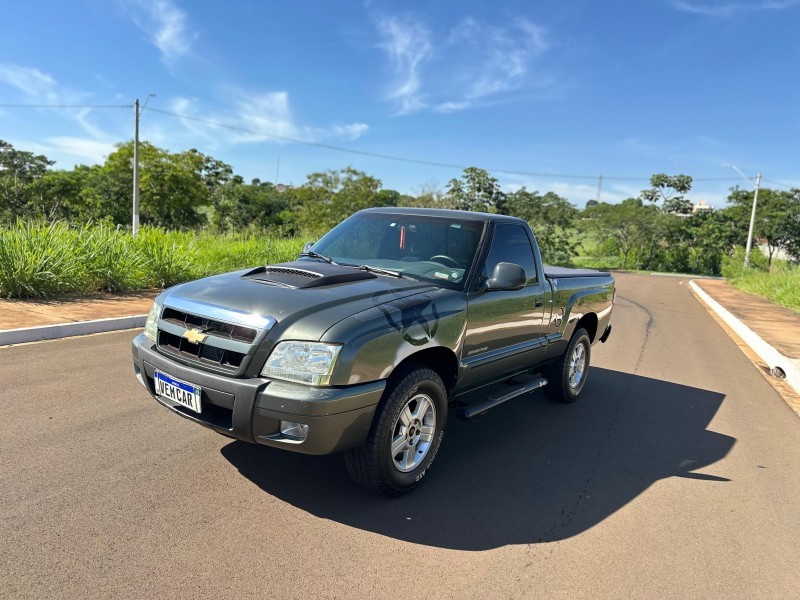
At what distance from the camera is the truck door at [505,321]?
406 centimetres

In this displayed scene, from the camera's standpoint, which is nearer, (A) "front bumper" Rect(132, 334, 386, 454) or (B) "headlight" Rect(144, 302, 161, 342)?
(A) "front bumper" Rect(132, 334, 386, 454)

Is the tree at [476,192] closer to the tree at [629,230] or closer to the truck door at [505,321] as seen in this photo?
the tree at [629,230]

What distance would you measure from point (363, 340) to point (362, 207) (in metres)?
28.2

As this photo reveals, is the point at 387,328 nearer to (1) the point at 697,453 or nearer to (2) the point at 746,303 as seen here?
(1) the point at 697,453

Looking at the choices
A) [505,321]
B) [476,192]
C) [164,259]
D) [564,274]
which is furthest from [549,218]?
[505,321]

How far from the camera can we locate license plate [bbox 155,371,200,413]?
126 inches

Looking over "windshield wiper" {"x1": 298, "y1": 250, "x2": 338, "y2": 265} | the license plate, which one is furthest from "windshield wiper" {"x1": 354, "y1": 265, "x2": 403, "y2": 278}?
the license plate

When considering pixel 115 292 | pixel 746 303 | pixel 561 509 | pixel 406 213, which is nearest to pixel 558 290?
pixel 406 213

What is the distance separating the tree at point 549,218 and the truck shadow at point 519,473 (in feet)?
111

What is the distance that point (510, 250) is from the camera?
4.75m

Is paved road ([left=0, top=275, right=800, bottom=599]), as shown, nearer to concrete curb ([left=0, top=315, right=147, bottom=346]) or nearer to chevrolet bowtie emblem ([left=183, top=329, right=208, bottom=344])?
chevrolet bowtie emblem ([left=183, top=329, right=208, bottom=344])

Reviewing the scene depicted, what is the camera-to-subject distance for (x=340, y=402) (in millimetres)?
2986

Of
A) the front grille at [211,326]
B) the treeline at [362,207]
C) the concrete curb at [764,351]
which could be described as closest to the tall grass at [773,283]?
the concrete curb at [764,351]

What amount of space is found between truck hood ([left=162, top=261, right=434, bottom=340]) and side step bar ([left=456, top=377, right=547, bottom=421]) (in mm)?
947
